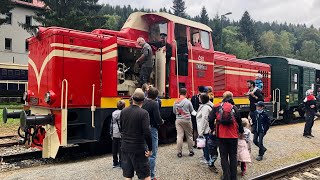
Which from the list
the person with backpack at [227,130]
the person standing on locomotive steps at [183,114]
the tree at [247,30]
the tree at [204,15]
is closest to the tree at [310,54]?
the tree at [247,30]

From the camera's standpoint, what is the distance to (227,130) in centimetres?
595

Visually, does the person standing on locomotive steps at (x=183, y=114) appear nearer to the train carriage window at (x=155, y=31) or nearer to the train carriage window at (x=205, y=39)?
the train carriage window at (x=155, y=31)

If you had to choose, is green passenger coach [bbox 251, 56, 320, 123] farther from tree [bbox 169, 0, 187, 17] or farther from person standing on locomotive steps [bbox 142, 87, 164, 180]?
tree [bbox 169, 0, 187, 17]

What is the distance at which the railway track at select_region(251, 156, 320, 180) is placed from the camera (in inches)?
267

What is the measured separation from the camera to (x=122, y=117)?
16.0ft

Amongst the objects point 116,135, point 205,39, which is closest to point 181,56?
point 205,39

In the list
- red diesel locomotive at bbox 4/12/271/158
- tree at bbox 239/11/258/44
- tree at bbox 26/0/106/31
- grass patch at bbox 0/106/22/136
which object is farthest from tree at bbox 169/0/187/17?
red diesel locomotive at bbox 4/12/271/158

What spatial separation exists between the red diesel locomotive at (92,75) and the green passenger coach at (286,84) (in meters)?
7.09

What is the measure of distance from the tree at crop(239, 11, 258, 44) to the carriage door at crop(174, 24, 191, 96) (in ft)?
259

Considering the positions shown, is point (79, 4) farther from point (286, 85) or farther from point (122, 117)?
point (122, 117)

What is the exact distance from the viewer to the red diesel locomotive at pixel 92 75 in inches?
301

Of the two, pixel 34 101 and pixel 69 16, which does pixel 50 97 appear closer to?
pixel 34 101

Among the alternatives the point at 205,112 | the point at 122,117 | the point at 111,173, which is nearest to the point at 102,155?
the point at 111,173

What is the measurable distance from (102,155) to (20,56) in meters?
35.2
